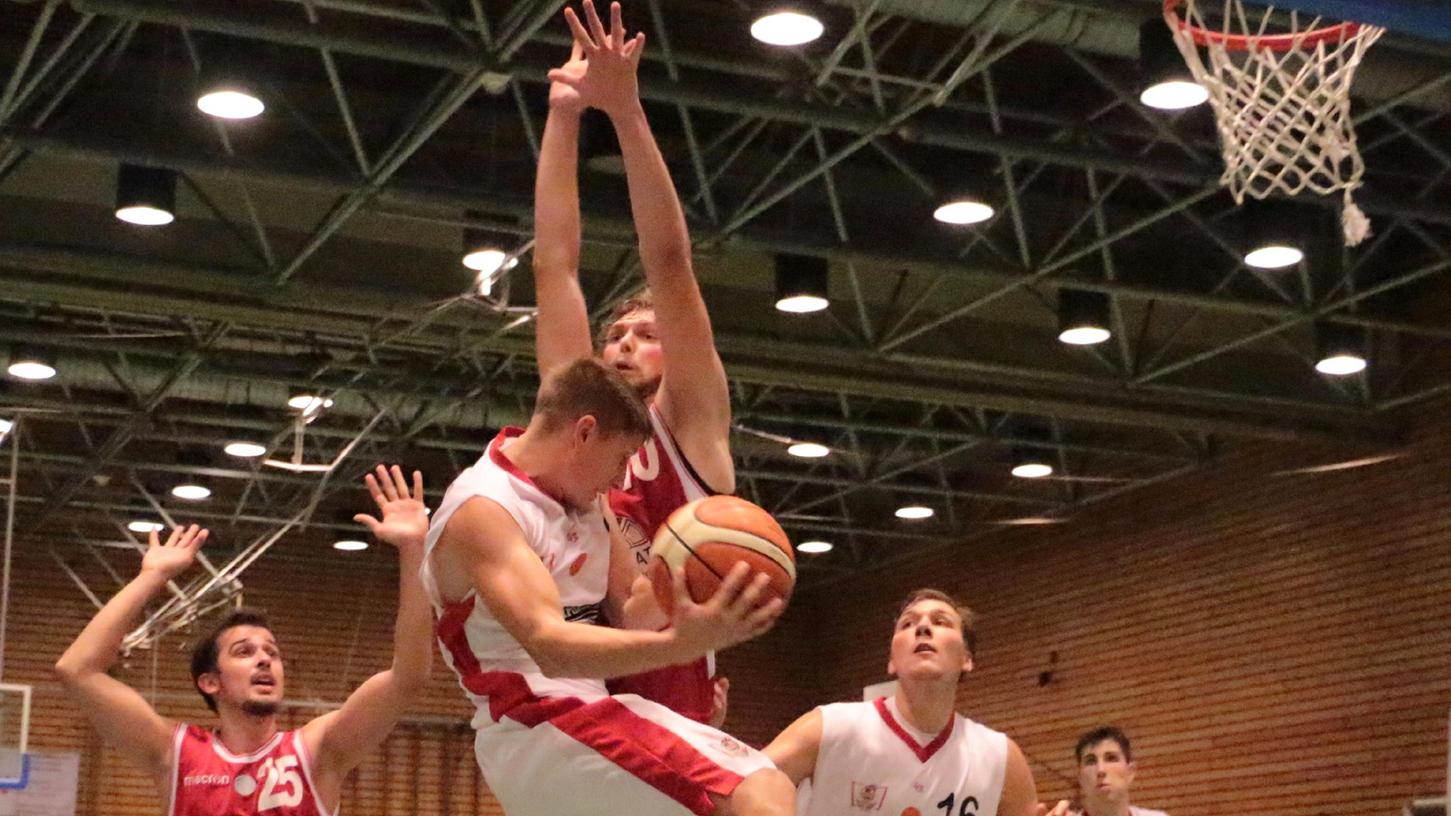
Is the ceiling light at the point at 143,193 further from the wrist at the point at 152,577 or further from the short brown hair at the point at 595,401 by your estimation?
the short brown hair at the point at 595,401

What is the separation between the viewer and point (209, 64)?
1319cm

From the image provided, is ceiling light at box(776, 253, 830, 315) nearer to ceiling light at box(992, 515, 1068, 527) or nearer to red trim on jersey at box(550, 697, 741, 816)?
ceiling light at box(992, 515, 1068, 527)

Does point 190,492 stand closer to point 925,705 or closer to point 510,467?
point 925,705

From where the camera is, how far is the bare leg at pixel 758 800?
4.59 m

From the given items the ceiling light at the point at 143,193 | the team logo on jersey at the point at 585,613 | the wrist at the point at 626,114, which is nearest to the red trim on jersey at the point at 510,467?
the team logo on jersey at the point at 585,613

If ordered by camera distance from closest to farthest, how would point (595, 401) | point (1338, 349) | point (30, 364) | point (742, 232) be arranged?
1. point (595, 401)
2. point (742, 232)
3. point (1338, 349)
4. point (30, 364)

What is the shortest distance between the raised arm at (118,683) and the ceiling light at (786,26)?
5.87 m

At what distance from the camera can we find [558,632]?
4.39 m

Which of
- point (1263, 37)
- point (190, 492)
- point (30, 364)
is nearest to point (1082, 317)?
point (1263, 37)

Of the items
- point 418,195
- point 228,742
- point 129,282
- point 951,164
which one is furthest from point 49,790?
point 228,742

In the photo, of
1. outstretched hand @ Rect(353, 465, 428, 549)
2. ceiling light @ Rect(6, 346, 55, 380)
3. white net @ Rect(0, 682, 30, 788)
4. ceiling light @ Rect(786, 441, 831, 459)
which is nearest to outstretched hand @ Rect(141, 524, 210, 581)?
outstretched hand @ Rect(353, 465, 428, 549)

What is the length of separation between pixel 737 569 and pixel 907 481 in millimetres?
19907

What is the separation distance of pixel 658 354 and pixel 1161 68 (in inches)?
279

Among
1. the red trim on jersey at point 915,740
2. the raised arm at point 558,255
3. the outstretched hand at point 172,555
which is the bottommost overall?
the red trim on jersey at point 915,740
